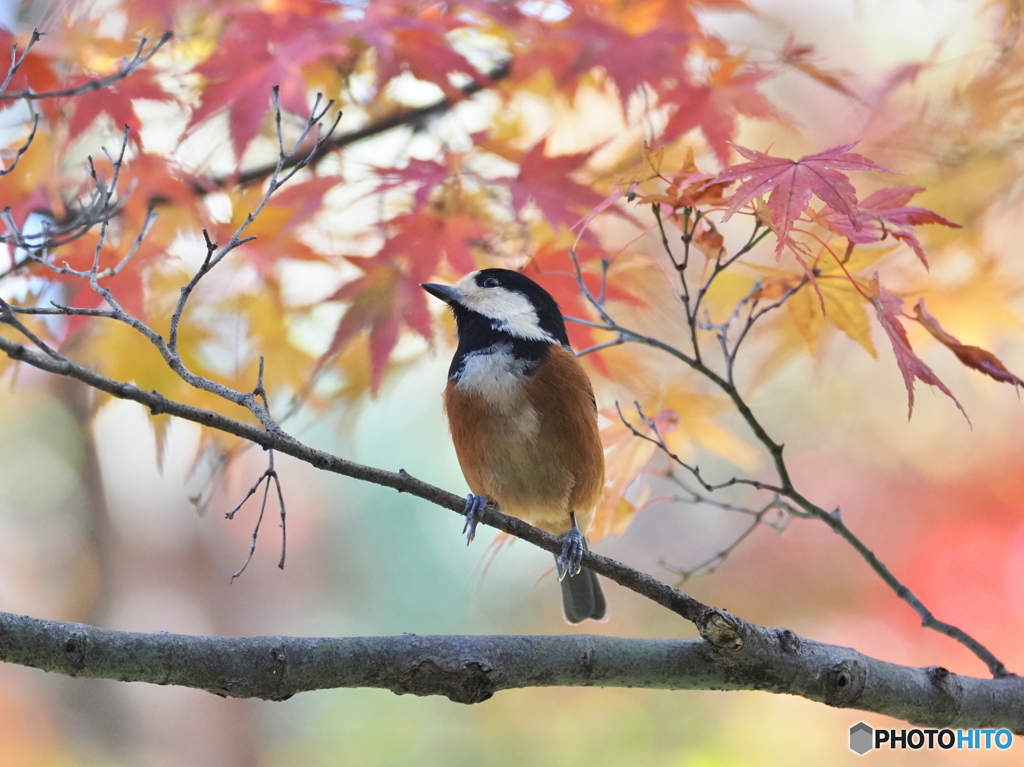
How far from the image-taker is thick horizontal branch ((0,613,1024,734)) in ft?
4.83

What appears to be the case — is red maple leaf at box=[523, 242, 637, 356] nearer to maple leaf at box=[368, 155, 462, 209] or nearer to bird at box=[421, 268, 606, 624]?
bird at box=[421, 268, 606, 624]

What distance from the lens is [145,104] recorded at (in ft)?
8.52

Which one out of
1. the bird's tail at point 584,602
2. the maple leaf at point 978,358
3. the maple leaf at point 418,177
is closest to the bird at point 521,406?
the maple leaf at point 418,177

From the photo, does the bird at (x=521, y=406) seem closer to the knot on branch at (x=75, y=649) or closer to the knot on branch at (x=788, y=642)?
the knot on branch at (x=788, y=642)

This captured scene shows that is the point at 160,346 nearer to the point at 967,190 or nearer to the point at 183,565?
the point at 967,190

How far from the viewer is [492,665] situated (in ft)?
5.62

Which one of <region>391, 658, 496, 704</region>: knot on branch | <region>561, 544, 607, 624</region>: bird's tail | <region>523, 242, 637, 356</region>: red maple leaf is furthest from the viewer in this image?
<region>561, 544, 607, 624</region>: bird's tail

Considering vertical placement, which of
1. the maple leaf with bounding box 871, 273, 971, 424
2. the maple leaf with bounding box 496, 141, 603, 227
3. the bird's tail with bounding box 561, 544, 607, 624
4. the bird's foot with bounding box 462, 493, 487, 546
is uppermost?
the maple leaf with bounding box 496, 141, 603, 227

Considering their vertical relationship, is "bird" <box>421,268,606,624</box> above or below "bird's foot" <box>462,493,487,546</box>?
above

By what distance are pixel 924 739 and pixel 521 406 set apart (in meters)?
1.73

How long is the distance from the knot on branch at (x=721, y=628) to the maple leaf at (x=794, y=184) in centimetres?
75

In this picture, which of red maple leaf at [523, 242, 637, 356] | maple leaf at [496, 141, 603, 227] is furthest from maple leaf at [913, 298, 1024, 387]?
maple leaf at [496, 141, 603, 227]

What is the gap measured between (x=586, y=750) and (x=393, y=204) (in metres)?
3.73

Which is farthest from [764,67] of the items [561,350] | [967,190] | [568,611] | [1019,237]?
[568,611]
